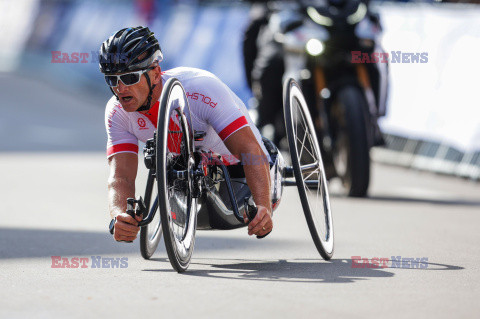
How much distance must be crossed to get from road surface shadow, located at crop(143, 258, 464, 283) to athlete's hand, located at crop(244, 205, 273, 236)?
0.75 feet

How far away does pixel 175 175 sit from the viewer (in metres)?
5.58

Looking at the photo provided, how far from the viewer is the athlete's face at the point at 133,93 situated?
5742mm

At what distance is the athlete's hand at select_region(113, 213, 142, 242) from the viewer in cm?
541

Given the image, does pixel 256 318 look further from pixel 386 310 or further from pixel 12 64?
pixel 12 64

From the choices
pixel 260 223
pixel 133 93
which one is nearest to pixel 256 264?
pixel 260 223

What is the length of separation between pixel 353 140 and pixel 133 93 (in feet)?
14.6

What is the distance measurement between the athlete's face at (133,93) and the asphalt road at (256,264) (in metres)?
0.86

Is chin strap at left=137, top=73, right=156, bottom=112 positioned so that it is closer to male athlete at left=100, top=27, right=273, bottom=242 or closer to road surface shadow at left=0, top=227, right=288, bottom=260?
male athlete at left=100, top=27, right=273, bottom=242

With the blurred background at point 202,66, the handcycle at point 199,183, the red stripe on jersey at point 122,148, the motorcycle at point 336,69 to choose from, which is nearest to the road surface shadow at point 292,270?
the handcycle at point 199,183

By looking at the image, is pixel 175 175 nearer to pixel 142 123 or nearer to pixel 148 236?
Answer: pixel 142 123

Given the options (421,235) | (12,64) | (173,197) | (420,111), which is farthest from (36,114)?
(173,197)

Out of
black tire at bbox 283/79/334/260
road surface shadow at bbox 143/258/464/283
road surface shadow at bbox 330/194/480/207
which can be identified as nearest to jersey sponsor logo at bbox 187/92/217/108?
black tire at bbox 283/79/334/260

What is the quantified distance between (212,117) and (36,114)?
60.7 ft

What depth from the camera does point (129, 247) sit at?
23.7ft
